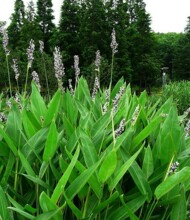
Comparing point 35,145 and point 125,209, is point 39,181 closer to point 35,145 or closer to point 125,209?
point 35,145

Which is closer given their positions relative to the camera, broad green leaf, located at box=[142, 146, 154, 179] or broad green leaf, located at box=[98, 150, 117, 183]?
broad green leaf, located at box=[98, 150, 117, 183]

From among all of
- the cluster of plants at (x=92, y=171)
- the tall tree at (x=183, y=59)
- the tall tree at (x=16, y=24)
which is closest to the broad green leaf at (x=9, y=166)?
the cluster of plants at (x=92, y=171)

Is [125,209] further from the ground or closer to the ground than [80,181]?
closer to the ground

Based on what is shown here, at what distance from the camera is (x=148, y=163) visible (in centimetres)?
157

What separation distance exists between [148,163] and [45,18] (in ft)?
142

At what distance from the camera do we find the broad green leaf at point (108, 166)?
1.26 meters

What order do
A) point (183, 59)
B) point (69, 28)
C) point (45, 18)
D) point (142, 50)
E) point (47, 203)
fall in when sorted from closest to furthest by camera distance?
1. point (47, 203)
2. point (69, 28)
3. point (45, 18)
4. point (142, 50)
5. point (183, 59)

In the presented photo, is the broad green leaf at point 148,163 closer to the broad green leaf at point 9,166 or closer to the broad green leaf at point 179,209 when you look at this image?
the broad green leaf at point 179,209

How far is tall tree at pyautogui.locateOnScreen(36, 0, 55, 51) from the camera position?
42656mm

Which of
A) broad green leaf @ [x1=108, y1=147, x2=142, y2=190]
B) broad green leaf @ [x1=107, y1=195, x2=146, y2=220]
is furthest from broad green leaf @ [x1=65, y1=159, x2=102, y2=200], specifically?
broad green leaf @ [x1=107, y1=195, x2=146, y2=220]

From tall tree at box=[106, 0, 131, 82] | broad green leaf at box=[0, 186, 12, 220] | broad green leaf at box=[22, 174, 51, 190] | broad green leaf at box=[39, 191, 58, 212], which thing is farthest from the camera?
tall tree at box=[106, 0, 131, 82]

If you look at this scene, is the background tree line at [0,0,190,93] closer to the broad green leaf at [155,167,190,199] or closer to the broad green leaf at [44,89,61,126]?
the broad green leaf at [44,89,61,126]

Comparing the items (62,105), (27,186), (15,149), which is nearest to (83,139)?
(15,149)

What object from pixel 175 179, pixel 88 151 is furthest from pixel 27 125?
pixel 175 179
